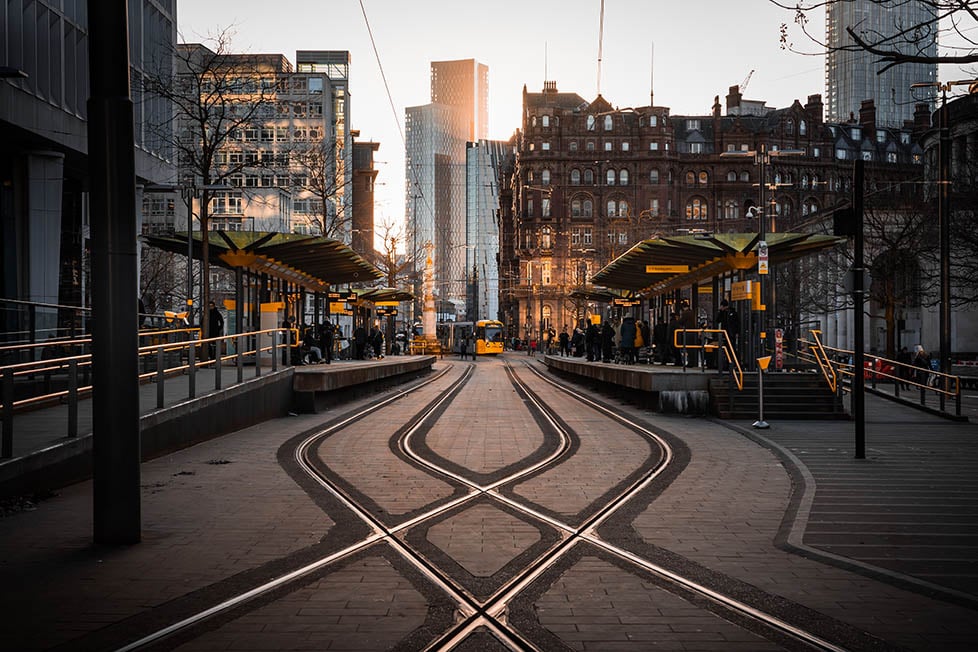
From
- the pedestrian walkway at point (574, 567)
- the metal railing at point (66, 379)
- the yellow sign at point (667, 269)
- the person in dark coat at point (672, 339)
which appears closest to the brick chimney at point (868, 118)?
the person in dark coat at point (672, 339)

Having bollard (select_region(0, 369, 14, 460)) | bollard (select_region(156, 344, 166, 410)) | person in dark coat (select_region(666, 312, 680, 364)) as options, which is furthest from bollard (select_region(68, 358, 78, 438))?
person in dark coat (select_region(666, 312, 680, 364))

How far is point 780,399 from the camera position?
19.9m

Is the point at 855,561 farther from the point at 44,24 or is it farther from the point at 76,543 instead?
the point at 44,24

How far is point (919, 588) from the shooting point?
623cm

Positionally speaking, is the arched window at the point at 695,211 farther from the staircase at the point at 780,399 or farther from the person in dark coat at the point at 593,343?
the staircase at the point at 780,399

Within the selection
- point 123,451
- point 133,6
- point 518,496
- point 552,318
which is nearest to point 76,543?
point 123,451

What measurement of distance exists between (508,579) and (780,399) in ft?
48.0

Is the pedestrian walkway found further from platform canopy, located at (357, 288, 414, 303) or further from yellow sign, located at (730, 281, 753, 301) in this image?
platform canopy, located at (357, 288, 414, 303)

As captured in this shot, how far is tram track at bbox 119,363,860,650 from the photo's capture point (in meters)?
5.31

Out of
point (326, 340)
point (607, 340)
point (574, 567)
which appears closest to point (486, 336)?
point (607, 340)

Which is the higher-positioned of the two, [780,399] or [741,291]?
[741,291]

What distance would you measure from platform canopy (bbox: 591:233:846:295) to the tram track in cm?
799

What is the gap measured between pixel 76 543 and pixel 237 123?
788 inches

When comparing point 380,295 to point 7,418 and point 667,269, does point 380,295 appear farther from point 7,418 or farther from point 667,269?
point 7,418
